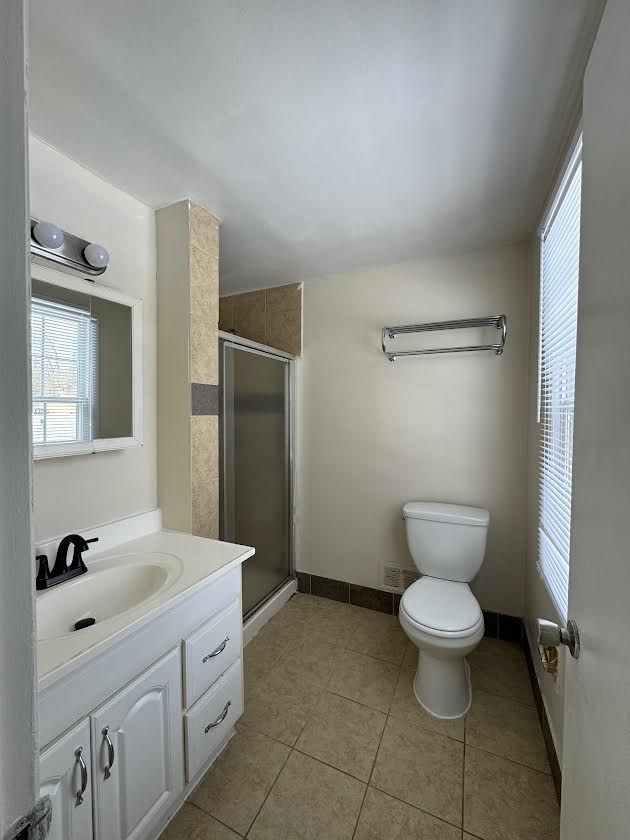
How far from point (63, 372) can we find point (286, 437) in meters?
1.45

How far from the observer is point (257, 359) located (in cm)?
215

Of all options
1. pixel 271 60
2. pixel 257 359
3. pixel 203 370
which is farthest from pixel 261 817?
pixel 271 60

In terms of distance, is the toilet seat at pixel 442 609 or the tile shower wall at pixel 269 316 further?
the tile shower wall at pixel 269 316

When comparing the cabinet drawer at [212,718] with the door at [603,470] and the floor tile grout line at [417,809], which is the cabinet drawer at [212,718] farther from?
the door at [603,470]

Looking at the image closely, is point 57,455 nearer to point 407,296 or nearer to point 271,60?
point 271,60

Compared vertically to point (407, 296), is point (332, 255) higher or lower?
higher

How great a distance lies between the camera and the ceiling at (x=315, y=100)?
0.86 meters

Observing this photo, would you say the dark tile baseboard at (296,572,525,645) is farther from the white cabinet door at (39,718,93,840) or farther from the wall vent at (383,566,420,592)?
the white cabinet door at (39,718,93,840)

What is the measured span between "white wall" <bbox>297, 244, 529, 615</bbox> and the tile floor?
57cm

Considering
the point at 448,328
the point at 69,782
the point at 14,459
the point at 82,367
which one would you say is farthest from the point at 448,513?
the point at 14,459

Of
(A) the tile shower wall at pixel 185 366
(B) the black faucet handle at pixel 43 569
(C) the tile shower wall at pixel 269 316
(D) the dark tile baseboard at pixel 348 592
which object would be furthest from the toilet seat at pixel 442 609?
(C) the tile shower wall at pixel 269 316

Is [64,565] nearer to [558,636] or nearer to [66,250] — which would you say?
[66,250]

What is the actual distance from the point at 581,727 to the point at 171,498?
1536mm

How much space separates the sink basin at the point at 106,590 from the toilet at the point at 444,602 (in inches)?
43.0
